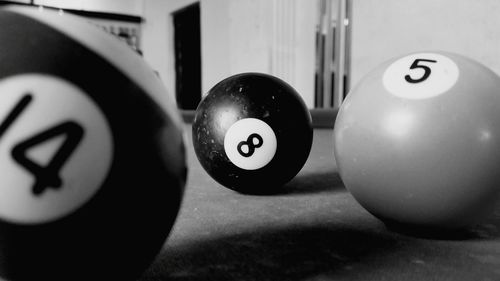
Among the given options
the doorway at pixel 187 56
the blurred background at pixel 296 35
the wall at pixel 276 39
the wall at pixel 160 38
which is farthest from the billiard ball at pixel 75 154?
the wall at pixel 160 38

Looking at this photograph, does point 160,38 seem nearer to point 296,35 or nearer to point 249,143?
point 296,35

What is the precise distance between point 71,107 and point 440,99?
83 centimetres

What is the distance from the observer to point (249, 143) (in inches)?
60.9

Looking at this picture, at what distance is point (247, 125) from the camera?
1543 millimetres

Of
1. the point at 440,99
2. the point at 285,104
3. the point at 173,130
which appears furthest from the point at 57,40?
the point at 285,104

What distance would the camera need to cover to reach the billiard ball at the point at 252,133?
155 cm

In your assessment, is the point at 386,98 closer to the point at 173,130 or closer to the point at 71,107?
the point at 173,130

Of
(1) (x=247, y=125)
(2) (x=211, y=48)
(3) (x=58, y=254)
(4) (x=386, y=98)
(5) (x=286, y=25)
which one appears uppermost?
(4) (x=386, y=98)

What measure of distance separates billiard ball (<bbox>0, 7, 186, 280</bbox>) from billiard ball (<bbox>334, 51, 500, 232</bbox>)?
566 millimetres

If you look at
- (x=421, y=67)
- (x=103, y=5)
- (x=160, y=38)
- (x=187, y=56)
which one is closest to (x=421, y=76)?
(x=421, y=67)

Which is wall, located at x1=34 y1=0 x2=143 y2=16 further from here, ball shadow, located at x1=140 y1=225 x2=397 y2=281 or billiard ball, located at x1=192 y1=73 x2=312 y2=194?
ball shadow, located at x1=140 y1=225 x2=397 y2=281

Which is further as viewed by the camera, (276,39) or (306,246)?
(276,39)

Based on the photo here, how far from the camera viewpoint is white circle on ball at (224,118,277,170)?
154 centimetres

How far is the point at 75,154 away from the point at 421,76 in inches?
33.3
